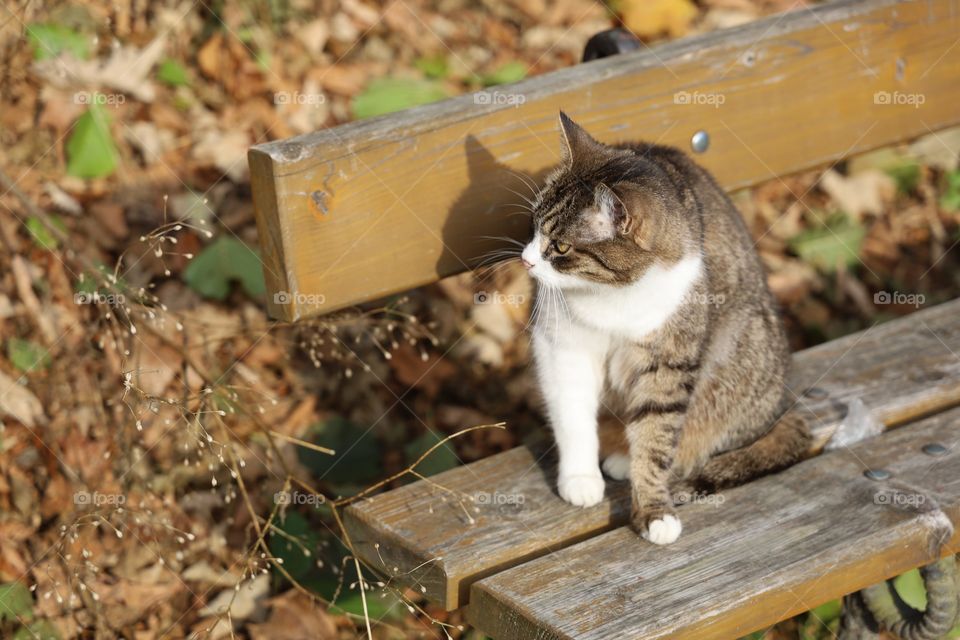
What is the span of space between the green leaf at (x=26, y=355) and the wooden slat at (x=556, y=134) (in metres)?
1.34

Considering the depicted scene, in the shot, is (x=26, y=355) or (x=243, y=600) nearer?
(x=243, y=600)

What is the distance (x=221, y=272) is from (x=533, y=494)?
5.61 feet

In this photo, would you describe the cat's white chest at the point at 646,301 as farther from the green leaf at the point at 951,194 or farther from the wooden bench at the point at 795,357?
the green leaf at the point at 951,194

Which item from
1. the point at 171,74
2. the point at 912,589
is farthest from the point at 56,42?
the point at 912,589

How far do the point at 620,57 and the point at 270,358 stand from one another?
1.73 metres

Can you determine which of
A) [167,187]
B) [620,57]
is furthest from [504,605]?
[167,187]

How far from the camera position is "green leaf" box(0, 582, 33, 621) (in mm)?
3072

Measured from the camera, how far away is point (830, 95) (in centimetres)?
331

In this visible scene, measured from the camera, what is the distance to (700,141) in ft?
10.3

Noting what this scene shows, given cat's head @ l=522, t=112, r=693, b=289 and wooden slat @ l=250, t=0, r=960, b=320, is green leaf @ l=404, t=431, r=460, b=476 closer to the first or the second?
wooden slat @ l=250, t=0, r=960, b=320

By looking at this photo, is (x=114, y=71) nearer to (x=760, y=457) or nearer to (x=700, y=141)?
(x=700, y=141)

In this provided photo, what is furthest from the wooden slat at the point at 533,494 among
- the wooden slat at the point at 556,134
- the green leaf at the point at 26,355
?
the green leaf at the point at 26,355

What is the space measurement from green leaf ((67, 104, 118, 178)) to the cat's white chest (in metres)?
2.22

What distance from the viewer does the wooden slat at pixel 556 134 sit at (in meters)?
2.57
